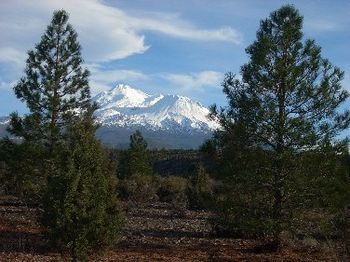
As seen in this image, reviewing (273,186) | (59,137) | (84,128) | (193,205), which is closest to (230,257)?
(273,186)

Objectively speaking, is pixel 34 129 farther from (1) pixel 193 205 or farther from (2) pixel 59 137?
(1) pixel 193 205

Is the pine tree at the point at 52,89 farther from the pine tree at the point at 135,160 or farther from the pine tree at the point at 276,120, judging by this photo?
the pine tree at the point at 135,160

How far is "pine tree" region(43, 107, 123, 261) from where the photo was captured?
13.1 m

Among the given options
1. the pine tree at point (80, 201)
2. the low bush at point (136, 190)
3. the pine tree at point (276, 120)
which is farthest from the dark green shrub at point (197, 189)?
the pine tree at point (80, 201)

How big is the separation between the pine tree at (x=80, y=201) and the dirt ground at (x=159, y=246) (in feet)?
6.39

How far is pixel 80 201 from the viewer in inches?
517

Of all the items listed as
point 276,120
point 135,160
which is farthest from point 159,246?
point 135,160

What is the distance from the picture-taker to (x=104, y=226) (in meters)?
13.6

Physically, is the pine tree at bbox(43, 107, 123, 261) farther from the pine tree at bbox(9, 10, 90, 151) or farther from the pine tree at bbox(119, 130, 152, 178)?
the pine tree at bbox(119, 130, 152, 178)

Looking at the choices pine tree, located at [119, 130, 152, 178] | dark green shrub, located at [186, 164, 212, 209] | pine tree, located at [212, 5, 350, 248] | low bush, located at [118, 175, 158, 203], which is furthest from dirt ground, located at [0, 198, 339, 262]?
pine tree, located at [119, 130, 152, 178]

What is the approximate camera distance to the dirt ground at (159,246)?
1641cm

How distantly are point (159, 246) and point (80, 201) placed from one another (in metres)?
6.97

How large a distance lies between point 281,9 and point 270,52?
170 cm

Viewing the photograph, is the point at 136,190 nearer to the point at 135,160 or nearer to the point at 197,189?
the point at 197,189
